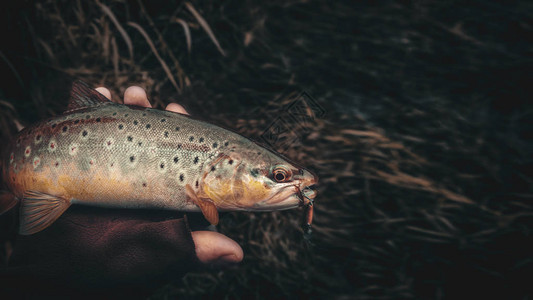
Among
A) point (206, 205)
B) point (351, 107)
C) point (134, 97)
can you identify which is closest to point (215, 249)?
point (206, 205)

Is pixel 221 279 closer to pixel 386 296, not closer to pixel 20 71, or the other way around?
pixel 386 296

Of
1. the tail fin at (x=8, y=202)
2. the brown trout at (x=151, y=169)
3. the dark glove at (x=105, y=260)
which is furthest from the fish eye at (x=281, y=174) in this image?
the tail fin at (x=8, y=202)

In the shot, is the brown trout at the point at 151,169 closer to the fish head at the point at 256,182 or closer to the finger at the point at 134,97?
the fish head at the point at 256,182

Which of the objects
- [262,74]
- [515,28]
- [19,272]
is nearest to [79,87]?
[19,272]

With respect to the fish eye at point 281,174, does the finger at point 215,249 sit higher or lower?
lower

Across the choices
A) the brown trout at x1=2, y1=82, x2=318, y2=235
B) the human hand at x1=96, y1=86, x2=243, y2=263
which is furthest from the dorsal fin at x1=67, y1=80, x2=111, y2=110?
the human hand at x1=96, y1=86, x2=243, y2=263

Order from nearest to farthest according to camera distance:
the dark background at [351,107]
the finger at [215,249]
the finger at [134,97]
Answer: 1. the finger at [215,249]
2. the finger at [134,97]
3. the dark background at [351,107]
